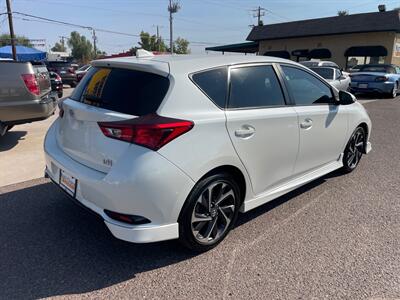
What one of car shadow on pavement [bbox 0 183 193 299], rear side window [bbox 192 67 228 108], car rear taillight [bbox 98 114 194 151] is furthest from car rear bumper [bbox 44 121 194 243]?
rear side window [bbox 192 67 228 108]

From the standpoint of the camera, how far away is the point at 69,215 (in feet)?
12.3

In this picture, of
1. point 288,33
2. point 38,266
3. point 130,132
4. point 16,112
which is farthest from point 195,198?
point 288,33

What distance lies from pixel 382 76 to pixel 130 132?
15503 mm

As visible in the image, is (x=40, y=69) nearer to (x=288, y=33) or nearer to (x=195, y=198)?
(x=195, y=198)

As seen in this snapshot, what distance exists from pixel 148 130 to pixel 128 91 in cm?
51

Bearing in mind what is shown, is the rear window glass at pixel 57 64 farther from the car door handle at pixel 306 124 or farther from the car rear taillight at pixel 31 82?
the car door handle at pixel 306 124

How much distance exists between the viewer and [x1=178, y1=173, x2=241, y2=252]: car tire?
2.89m

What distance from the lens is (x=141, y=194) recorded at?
8.45 feet

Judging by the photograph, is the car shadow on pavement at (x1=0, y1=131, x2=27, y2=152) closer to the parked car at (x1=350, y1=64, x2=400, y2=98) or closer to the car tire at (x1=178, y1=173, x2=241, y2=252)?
the car tire at (x1=178, y1=173, x2=241, y2=252)

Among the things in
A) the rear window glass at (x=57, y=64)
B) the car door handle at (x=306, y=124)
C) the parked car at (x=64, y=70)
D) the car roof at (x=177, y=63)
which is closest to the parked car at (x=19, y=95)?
the car roof at (x=177, y=63)

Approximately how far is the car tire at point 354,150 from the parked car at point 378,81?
11.5 metres

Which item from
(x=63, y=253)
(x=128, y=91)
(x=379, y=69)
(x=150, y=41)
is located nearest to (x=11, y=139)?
(x=63, y=253)

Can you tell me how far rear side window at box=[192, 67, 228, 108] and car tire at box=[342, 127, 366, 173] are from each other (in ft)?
8.50

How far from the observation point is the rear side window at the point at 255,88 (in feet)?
10.6
